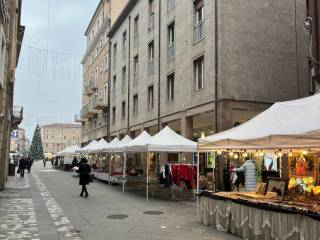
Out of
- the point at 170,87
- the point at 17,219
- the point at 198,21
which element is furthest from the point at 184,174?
the point at 170,87

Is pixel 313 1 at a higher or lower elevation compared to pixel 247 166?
higher

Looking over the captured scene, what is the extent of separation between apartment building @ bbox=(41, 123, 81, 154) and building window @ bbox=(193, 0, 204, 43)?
12027cm

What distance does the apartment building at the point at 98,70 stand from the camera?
42478 mm

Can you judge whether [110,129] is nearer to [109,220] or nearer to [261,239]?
[109,220]

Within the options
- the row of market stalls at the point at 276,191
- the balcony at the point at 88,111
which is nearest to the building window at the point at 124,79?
the balcony at the point at 88,111

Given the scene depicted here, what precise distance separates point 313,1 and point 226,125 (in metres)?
6.18

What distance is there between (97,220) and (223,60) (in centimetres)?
1048

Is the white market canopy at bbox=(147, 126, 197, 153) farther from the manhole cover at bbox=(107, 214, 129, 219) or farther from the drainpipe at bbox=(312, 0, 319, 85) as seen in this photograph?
the drainpipe at bbox=(312, 0, 319, 85)

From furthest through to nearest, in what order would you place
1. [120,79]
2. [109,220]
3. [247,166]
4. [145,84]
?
[120,79]
[145,84]
[247,166]
[109,220]

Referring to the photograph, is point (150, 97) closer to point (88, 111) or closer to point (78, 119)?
point (88, 111)

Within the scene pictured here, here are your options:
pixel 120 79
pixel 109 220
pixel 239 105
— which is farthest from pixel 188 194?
pixel 120 79

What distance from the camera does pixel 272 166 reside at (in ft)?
63.4

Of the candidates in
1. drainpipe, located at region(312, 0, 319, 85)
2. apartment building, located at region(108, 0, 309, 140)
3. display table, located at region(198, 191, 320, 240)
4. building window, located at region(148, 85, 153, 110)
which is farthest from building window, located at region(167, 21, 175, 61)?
display table, located at region(198, 191, 320, 240)

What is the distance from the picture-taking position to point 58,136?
14100 centimetres
